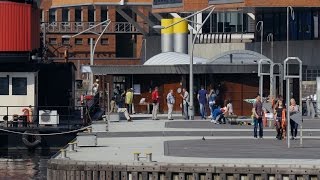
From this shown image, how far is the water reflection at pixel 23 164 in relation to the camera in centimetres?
5300

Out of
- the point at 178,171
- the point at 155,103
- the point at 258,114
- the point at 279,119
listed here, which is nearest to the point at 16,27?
the point at 155,103

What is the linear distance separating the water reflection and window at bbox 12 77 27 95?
14.6 feet

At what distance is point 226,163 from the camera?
4103 cm

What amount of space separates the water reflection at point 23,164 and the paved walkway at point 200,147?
8.80ft

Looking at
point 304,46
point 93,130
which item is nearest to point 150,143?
point 93,130

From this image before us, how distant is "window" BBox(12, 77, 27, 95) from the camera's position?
6850cm

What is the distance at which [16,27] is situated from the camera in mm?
70625

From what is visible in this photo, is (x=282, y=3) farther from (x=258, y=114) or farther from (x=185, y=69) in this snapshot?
(x=258, y=114)

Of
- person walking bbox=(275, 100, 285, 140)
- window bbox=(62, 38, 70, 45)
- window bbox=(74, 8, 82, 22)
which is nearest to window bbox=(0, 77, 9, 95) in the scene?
person walking bbox=(275, 100, 285, 140)

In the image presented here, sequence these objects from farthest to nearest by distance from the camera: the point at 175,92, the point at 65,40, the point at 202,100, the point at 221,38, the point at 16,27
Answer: the point at 65,40, the point at 221,38, the point at 175,92, the point at 202,100, the point at 16,27

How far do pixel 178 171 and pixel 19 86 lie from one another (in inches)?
1151

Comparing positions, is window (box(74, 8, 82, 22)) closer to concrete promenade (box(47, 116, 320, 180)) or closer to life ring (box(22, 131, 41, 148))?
life ring (box(22, 131, 41, 148))

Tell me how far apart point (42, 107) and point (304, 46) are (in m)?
41.7

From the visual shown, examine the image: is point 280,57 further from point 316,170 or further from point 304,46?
point 316,170
